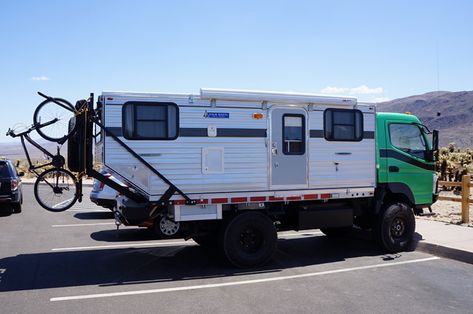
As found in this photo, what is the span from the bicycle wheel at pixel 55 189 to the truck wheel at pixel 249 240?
2.59 m

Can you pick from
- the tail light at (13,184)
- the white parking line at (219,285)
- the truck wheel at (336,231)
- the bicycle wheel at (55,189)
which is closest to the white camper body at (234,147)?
the bicycle wheel at (55,189)

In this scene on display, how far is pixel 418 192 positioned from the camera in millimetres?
9422

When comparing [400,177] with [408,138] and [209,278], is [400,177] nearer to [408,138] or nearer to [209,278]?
[408,138]

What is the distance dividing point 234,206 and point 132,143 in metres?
2.00

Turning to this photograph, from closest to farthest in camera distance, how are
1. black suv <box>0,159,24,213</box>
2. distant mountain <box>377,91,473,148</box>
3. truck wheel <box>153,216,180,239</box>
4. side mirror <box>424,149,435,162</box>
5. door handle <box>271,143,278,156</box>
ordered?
1. truck wheel <box>153,216,180,239</box>
2. door handle <box>271,143,278,156</box>
3. side mirror <box>424,149,435,162</box>
4. black suv <box>0,159,24,213</box>
5. distant mountain <box>377,91,473,148</box>

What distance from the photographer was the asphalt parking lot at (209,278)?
573 centimetres

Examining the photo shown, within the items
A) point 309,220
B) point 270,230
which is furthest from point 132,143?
point 309,220

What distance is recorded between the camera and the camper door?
26.3 ft

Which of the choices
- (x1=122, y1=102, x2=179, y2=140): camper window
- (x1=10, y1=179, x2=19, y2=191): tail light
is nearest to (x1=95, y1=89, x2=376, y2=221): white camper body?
(x1=122, y1=102, x2=179, y2=140): camper window

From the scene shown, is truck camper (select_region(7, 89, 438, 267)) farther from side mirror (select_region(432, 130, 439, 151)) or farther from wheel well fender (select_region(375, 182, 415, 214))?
side mirror (select_region(432, 130, 439, 151))

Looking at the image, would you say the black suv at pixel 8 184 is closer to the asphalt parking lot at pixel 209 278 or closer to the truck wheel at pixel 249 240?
the asphalt parking lot at pixel 209 278

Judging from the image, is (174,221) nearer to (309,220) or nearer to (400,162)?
(309,220)

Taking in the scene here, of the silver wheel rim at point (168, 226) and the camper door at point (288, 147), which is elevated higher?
the camper door at point (288, 147)

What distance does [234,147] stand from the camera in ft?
25.4
